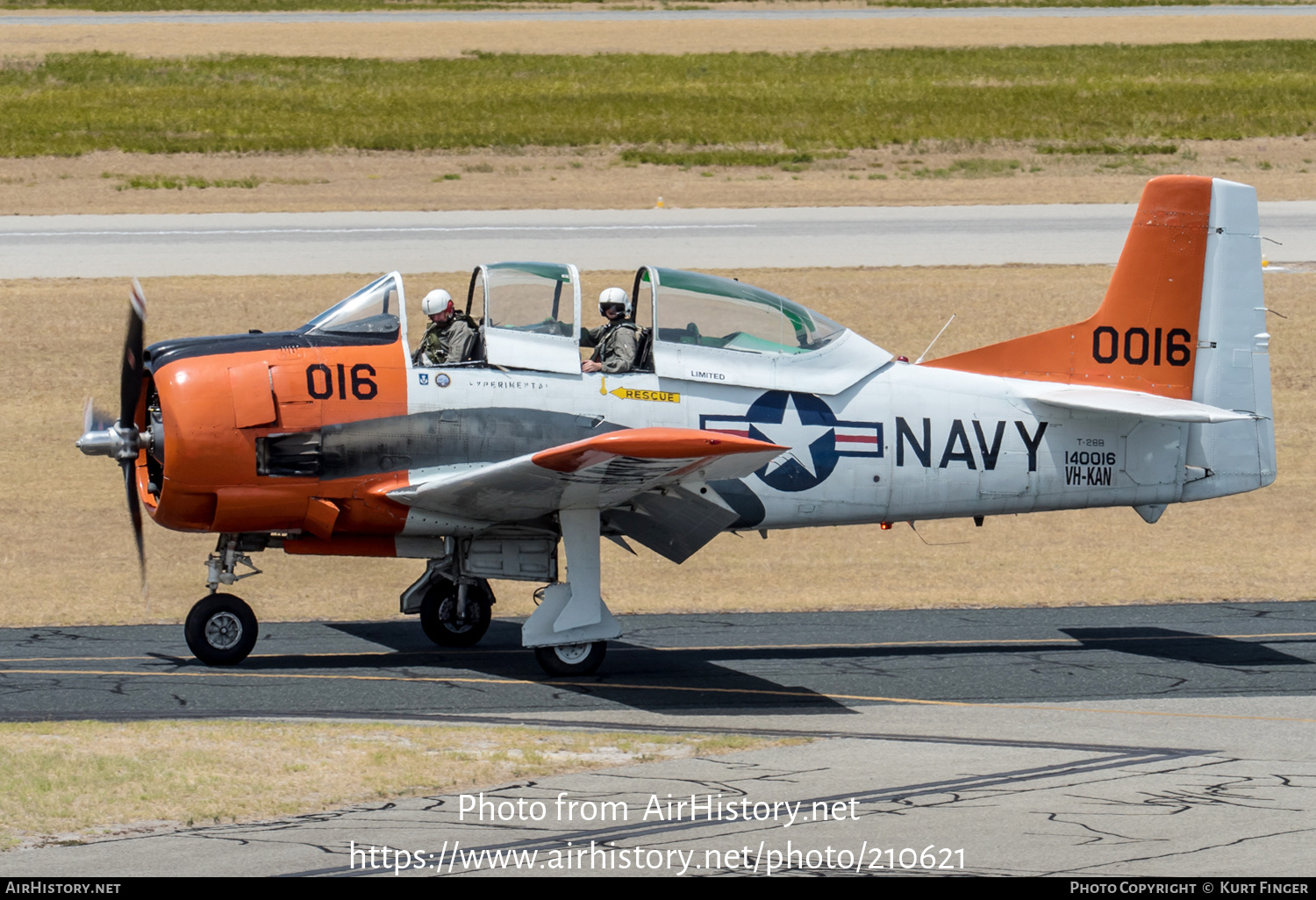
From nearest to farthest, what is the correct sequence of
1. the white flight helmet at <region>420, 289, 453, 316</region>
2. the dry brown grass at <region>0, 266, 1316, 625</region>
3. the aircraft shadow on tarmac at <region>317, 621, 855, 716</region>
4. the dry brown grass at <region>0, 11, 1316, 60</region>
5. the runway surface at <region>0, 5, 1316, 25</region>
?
the aircraft shadow on tarmac at <region>317, 621, 855, 716</region> → the white flight helmet at <region>420, 289, 453, 316</region> → the dry brown grass at <region>0, 266, 1316, 625</region> → the dry brown grass at <region>0, 11, 1316, 60</region> → the runway surface at <region>0, 5, 1316, 25</region>

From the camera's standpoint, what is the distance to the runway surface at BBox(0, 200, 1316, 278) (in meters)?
25.2

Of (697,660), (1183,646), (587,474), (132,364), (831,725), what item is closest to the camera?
(831,725)

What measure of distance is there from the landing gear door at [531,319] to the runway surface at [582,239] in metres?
12.0

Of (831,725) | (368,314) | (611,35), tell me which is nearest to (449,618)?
(368,314)

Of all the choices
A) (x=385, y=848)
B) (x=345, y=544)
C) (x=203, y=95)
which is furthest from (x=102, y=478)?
(x=203, y=95)

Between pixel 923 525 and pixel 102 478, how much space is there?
29.7 feet

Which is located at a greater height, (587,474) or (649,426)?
(649,426)

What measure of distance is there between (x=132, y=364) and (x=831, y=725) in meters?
5.76

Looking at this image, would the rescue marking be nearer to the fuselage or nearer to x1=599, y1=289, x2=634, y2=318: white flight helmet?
the fuselage

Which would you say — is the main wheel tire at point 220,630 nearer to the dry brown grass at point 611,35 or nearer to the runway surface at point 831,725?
the runway surface at point 831,725

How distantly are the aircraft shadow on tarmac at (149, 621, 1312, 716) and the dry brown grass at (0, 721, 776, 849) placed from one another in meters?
1.30

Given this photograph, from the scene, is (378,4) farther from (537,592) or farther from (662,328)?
(537,592)

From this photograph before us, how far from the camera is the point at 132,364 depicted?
12.1 meters

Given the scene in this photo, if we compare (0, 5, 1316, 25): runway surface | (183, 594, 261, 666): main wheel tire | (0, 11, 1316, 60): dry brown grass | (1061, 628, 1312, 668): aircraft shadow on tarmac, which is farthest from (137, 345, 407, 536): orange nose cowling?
(0, 5, 1316, 25): runway surface
